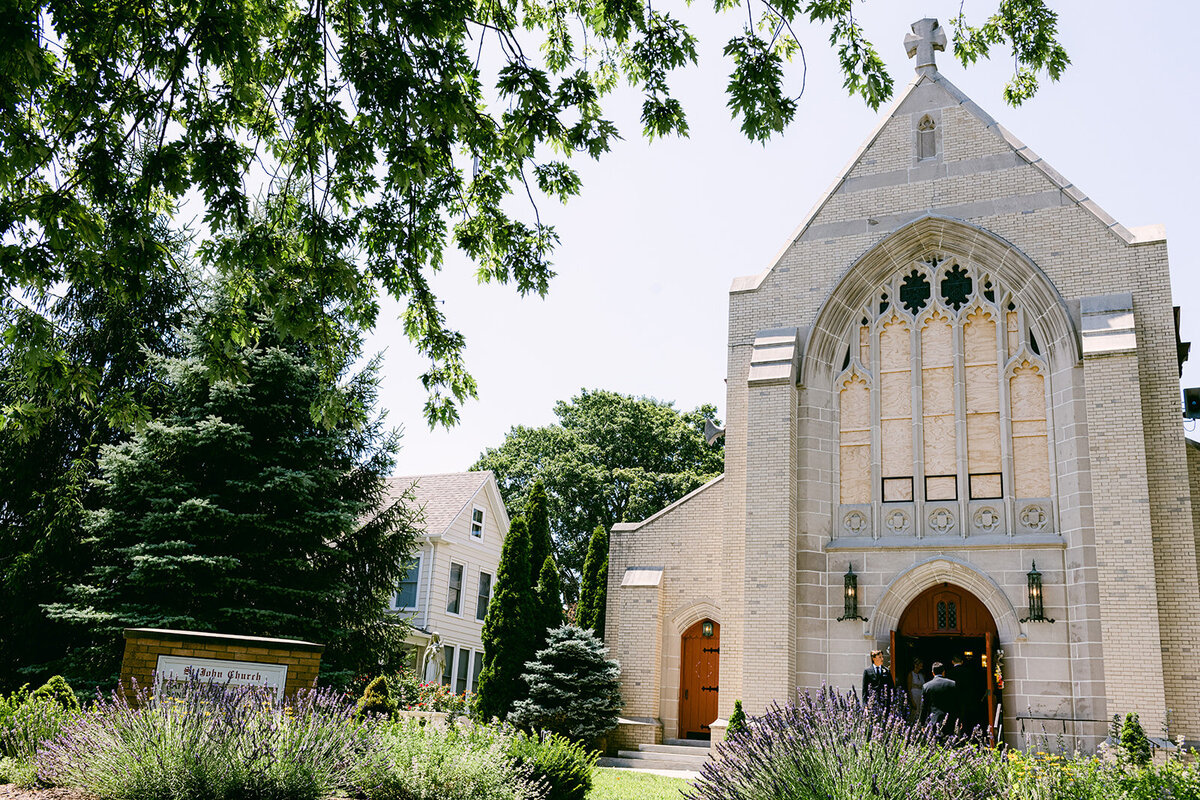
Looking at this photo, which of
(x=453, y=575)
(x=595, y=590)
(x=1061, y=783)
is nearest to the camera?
(x=1061, y=783)

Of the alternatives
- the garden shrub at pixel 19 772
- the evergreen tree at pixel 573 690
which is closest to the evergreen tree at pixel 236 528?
the evergreen tree at pixel 573 690

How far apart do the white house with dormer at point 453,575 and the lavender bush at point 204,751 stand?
18.3 meters

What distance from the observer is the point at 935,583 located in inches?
624

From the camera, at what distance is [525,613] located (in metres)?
21.1

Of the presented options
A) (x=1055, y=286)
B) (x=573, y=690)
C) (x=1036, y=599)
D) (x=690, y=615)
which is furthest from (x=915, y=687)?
(x=1055, y=286)

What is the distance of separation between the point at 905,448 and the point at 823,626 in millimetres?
3499

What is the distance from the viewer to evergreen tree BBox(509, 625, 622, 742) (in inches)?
687

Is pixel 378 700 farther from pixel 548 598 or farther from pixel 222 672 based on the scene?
pixel 548 598

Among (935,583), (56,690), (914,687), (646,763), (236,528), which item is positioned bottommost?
(646,763)

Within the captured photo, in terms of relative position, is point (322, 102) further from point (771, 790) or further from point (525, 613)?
point (525, 613)

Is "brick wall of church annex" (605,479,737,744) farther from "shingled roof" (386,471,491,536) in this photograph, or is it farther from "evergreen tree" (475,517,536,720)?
"shingled roof" (386,471,491,536)

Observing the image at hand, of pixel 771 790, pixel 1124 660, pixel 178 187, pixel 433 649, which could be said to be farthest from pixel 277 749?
pixel 433 649

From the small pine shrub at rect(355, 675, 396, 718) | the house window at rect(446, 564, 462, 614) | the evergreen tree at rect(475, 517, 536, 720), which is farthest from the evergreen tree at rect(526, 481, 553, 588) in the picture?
the house window at rect(446, 564, 462, 614)

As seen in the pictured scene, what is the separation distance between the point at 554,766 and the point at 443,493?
22926 mm
